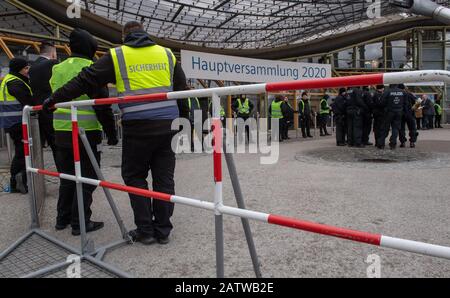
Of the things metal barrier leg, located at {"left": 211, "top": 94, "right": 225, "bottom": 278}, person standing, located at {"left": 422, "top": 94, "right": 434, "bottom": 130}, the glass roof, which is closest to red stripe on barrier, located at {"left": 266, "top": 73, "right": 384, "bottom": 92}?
metal barrier leg, located at {"left": 211, "top": 94, "right": 225, "bottom": 278}

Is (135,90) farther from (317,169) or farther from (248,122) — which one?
(248,122)

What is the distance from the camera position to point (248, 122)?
1123 cm

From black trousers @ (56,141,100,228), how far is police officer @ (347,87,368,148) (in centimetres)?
732

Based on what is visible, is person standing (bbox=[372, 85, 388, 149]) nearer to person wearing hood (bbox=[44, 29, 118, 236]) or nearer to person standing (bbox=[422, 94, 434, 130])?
person wearing hood (bbox=[44, 29, 118, 236])

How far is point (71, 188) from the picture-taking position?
3.11 m

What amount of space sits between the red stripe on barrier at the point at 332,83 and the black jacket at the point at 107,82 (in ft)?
4.23

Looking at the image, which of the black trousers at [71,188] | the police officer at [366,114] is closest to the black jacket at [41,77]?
the black trousers at [71,188]

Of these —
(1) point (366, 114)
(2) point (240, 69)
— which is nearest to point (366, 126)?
(1) point (366, 114)

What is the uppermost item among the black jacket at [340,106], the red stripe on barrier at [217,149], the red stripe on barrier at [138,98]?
the black jacket at [340,106]

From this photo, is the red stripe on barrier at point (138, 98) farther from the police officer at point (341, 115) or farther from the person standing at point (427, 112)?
the person standing at point (427, 112)

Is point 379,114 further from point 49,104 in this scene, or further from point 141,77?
point 49,104

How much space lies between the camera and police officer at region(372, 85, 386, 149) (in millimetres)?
8445

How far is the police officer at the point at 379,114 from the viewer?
8.45 m

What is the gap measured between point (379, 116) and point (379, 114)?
49mm
